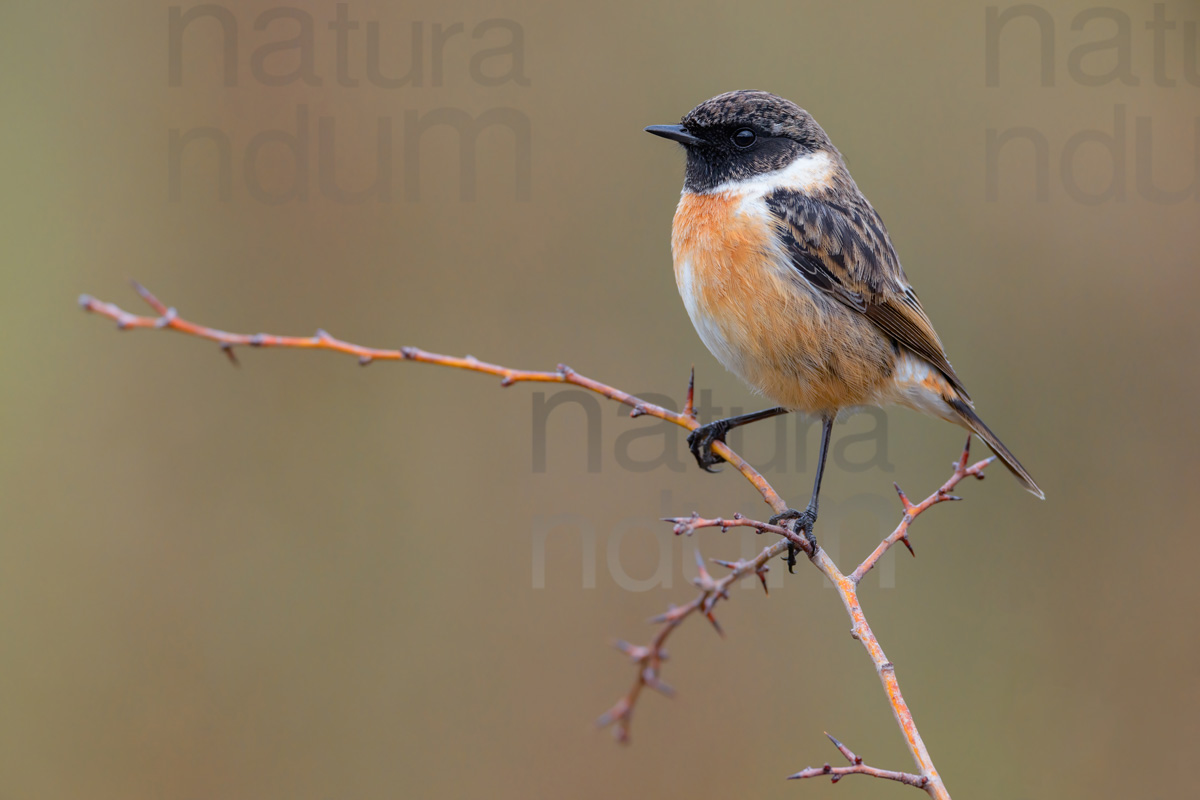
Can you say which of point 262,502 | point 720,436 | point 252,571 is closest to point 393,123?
point 262,502

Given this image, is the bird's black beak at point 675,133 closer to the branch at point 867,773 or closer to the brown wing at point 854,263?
the brown wing at point 854,263

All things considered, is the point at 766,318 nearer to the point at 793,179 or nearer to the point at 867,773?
the point at 793,179

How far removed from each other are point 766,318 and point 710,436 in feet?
2.11

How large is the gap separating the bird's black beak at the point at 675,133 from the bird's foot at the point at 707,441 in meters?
1.33

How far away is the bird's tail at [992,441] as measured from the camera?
4.46 m

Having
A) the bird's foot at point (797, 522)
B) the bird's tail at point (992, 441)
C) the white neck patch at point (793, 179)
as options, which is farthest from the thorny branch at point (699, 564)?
the white neck patch at point (793, 179)

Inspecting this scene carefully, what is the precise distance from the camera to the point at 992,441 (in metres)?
4.48

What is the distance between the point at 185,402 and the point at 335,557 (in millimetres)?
1447

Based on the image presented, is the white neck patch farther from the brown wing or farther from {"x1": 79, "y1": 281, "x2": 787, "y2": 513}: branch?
{"x1": 79, "y1": 281, "x2": 787, "y2": 513}: branch

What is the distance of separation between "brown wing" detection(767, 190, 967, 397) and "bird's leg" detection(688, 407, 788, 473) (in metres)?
0.66

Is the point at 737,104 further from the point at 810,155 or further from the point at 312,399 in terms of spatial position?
the point at 312,399

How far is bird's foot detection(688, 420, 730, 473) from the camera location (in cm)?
452

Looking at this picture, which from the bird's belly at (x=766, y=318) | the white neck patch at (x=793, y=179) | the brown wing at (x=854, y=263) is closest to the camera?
the bird's belly at (x=766, y=318)

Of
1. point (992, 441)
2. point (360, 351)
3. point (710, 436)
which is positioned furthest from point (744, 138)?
point (360, 351)
